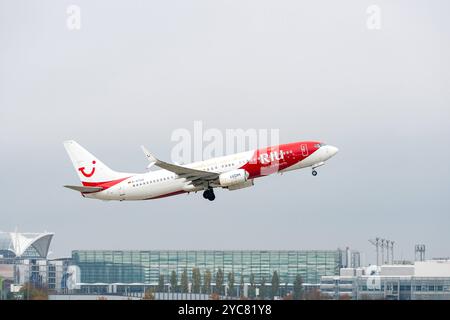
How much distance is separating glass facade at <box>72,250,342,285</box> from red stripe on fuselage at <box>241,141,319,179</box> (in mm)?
8657

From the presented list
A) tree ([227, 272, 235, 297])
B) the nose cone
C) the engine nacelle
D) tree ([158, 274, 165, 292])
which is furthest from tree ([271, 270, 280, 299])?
the nose cone

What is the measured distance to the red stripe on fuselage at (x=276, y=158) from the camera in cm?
8525

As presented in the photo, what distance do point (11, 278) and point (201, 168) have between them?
23.3 meters

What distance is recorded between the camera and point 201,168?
8950 cm

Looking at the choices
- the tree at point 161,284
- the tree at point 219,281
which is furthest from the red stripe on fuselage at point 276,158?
the tree at point 161,284

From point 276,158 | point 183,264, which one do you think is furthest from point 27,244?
point 276,158

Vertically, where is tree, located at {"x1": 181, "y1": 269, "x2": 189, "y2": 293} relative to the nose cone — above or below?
below

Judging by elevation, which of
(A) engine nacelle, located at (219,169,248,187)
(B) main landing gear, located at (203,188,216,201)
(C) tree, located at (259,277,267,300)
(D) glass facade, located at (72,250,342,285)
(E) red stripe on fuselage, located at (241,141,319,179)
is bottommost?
(C) tree, located at (259,277,267,300)

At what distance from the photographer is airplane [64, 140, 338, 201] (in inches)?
3371

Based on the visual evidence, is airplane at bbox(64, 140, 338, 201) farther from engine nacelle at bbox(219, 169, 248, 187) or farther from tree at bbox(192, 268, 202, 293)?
tree at bbox(192, 268, 202, 293)

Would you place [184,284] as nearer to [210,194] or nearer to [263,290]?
[263,290]

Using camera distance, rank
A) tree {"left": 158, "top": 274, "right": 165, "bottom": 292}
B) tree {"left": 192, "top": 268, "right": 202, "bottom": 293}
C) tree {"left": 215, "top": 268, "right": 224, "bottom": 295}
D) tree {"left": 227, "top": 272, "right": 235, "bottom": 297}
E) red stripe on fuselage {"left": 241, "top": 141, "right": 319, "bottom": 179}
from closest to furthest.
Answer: tree {"left": 227, "top": 272, "right": 235, "bottom": 297}
tree {"left": 215, "top": 268, "right": 224, "bottom": 295}
tree {"left": 192, "top": 268, "right": 202, "bottom": 293}
tree {"left": 158, "top": 274, "right": 165, "bottom": 292}
red stripe on fuselage {"left": 241, "top": 141, "right": 319, "bottom": 179}
